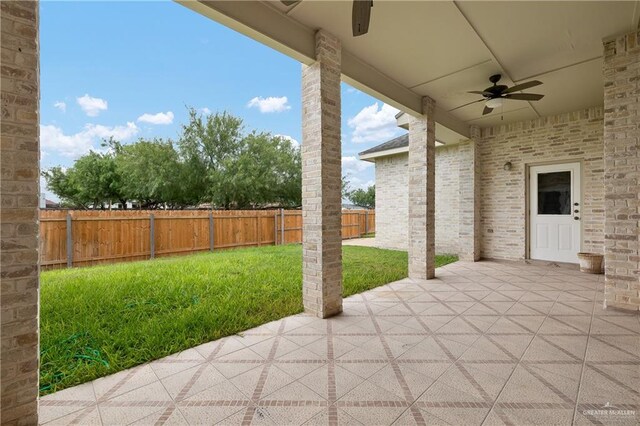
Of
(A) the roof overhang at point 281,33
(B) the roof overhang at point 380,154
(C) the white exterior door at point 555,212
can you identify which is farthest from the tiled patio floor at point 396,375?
(B) the roof overhang at point 380,154

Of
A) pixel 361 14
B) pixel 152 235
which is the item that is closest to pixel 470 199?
pixel 361 14

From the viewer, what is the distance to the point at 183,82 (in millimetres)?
16391

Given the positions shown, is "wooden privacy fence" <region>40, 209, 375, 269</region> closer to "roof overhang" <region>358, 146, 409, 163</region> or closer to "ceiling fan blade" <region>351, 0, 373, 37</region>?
"roof overhang" <region>358, 146, 409, 163</region>

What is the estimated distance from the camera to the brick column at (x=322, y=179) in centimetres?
329

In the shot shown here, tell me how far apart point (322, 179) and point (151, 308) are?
8.41 ft

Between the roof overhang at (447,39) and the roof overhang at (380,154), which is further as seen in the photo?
the roof overhang at (380,154)

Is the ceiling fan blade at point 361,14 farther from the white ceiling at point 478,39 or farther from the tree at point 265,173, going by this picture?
the tree at point 265,173

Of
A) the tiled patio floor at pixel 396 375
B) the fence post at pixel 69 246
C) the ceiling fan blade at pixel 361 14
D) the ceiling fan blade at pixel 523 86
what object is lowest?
the tiled patio floor at pixel 396 375

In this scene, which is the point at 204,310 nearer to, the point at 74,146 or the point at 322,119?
the point at 322,119

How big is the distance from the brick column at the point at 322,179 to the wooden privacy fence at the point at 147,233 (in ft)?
20.1

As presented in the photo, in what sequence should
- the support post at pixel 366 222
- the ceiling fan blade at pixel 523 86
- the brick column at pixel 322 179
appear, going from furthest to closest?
the support post at pixel 366 222 < the ceiling fan blade at pixel 523 86 < the brick column at pixel 322 179

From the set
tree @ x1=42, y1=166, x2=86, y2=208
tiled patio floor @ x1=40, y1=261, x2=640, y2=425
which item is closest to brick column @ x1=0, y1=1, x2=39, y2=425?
tiled patio floor @ x1=40, y1=261, x2=640, y2=425

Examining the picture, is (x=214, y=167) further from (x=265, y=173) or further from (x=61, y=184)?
(x=61, y=184)

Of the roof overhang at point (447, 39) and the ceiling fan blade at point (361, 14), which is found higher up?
the roof overhang at point (447, 39)
